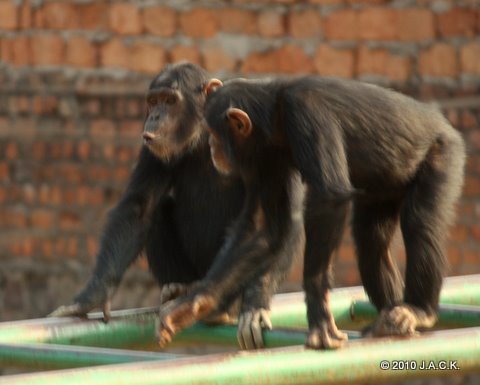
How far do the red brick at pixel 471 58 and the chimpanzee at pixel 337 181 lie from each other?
145 inches

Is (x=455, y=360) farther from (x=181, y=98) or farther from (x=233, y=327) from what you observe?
(x=181, y=98)

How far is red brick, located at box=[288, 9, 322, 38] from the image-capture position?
9.45 meters

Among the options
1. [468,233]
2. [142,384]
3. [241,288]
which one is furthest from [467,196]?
[142,384]

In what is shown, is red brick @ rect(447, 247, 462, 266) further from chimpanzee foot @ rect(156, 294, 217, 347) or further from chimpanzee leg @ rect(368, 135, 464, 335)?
chimpanzee foot @ rect(156, 294, 217, 347)

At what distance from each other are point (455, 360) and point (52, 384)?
1.14 m

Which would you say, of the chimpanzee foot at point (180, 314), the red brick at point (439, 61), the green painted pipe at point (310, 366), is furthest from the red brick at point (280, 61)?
the green painted pipe at point (310, 366)

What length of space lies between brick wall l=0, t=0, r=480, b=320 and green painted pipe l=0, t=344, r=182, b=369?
5122mm

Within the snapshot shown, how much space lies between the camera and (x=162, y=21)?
9820mm

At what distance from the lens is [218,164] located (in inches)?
215

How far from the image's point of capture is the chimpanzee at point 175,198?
20.7 ft

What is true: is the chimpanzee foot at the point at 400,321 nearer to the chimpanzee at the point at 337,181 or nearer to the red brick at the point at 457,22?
the chimpanzee at the point at 337,181

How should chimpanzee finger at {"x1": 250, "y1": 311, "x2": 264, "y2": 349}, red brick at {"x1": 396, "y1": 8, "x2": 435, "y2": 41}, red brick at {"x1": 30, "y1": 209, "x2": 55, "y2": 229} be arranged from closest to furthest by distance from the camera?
chimpanzee finger at {"x1": 250, "y1": 311, "x2": 264, "y2": 349}, red brick at {"x1": 396, "y1": 8, "x2": 435, "y2": 41}, red brick at {"x1": 30, "y1": 209, "x2": 55, "y2": 229}

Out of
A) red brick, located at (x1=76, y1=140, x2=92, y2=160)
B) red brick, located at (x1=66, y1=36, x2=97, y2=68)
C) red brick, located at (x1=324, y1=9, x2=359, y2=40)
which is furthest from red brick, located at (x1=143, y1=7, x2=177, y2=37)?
red brick, located at (x1=324, y1=9, x2=359, y2=40)

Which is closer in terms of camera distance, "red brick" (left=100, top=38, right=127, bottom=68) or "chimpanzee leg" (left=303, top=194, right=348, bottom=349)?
"chimpanzee leg" (left=303, top=194, right=348, bottom=349)
